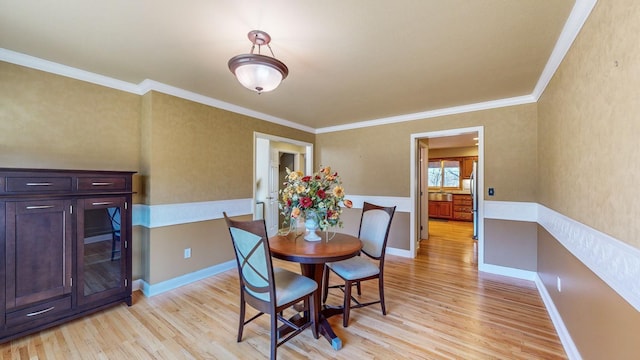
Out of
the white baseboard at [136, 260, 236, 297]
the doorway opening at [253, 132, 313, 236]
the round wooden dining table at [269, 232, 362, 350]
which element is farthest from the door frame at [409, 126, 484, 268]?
the white baseboard at [136, 260, 236, 297]

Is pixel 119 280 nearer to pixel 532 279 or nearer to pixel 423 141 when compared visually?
pixel 532 279

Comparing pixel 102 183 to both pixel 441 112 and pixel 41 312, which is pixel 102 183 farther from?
pixel 441 112

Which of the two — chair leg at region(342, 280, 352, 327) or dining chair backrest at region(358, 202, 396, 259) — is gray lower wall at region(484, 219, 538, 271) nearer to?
dining chair backrest at region(358, 202, 396, 259)

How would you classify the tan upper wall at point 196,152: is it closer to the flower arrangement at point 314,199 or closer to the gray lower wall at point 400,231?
the flower arrangement at point 314,199

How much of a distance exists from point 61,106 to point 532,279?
5700 mm

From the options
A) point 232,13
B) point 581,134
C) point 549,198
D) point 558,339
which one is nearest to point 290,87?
point 232,13

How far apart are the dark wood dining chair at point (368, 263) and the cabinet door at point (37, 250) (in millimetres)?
2330

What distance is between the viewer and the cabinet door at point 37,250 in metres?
1.93

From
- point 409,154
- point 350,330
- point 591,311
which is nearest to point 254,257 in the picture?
point 350,330

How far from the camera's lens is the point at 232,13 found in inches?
65.4

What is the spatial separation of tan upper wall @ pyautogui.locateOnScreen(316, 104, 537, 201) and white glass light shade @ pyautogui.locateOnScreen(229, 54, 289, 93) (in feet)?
9.69

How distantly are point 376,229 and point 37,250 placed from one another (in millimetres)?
2966

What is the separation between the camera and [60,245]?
2.14m

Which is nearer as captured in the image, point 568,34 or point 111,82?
point 568,34
